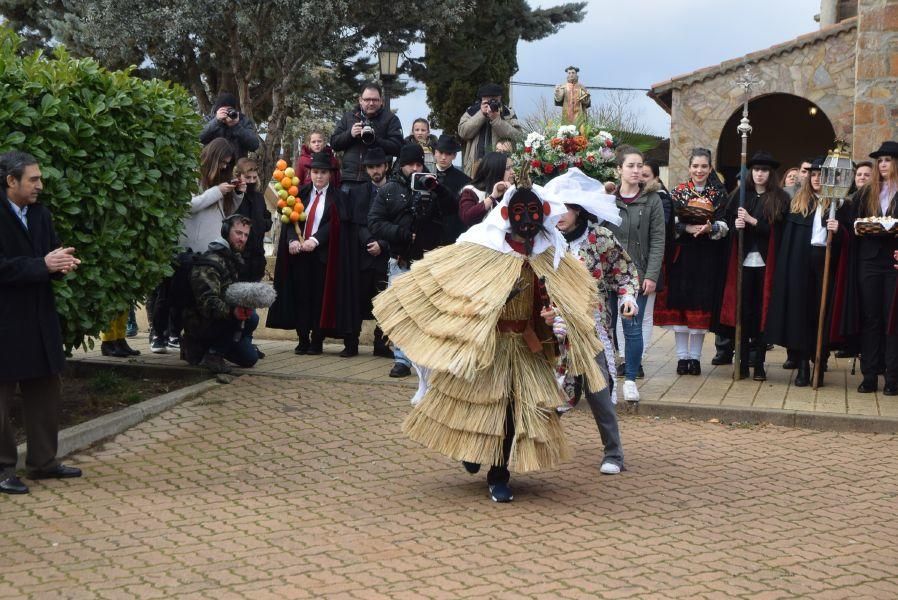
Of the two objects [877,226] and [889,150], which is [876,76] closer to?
[889,150]

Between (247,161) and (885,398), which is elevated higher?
(247,161)

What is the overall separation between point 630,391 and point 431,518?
3.40m

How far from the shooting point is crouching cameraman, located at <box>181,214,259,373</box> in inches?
408

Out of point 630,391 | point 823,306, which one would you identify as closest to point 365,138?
point 630,391

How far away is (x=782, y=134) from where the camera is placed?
27969 mm

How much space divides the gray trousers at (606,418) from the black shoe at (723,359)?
413 cm

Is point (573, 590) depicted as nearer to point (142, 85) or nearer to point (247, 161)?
point (142, 85)

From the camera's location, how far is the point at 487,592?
18.5ft

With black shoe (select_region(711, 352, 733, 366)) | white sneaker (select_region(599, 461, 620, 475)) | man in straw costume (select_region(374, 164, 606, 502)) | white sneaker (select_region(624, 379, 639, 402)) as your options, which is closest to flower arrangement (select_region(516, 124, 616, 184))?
man in straw costume (select_region(374, 164, 606, 502))

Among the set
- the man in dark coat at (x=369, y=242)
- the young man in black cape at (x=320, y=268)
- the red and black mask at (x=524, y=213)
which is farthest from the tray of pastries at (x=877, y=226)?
the young man in black cape at (x=320, y=268)

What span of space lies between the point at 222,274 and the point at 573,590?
5751 mm

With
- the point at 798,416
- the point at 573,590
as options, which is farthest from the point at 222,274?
the point at 573,590

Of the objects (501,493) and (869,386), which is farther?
(869,386)

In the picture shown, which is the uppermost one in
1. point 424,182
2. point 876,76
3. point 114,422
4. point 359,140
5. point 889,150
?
point 876,76
